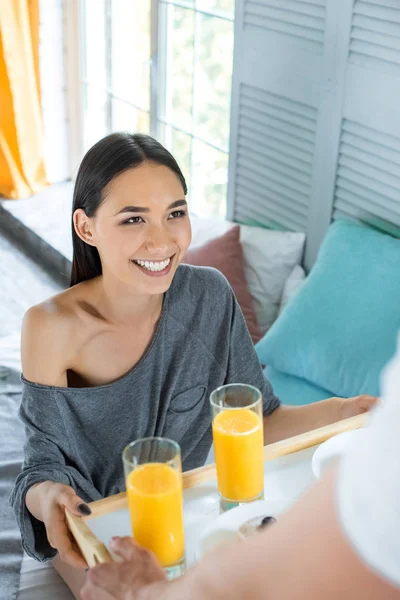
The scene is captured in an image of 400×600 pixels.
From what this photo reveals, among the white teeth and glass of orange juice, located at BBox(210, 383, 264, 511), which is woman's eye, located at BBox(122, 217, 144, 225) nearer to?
the white teeth

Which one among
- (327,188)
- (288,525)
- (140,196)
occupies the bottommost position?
(327,188)

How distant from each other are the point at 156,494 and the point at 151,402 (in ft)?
1.66

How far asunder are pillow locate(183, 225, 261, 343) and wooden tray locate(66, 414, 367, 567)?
120cm

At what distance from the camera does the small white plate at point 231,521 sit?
103 cm

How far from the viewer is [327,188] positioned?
2.42 meters

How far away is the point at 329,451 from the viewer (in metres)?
1.20

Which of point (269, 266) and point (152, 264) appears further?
point (269, 266)

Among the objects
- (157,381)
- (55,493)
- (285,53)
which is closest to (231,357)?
(157,381)

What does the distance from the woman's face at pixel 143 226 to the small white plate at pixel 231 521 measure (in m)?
0.48

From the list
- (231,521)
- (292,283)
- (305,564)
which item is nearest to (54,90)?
(292,283)

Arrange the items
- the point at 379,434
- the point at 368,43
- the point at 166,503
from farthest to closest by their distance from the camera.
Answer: the point at 368,43 < the point at 166,503 < the point at 379,434

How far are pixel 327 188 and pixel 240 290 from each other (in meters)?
0.42

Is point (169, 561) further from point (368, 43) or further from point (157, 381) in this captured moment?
point (368, 43)

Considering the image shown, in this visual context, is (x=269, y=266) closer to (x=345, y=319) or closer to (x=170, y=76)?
(x=345, y=319)
